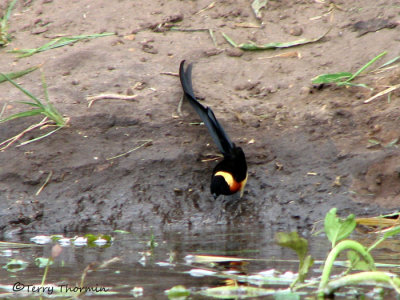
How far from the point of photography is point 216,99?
5707 millimetres

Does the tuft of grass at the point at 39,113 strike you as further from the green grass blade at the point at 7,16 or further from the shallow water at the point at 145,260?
the green grass blade at the point at 7,16

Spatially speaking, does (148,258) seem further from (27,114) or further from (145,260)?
(27,114)

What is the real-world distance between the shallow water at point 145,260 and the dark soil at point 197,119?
0.38m

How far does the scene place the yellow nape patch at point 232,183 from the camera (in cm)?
469

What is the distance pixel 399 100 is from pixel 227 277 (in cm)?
285

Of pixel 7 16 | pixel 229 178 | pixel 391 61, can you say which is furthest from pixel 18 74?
pixel 391 61

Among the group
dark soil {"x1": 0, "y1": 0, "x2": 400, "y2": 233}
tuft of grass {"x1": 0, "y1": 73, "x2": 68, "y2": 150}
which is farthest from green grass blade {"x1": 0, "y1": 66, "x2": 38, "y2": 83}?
tuft of grass {"x1": 0, "y1": 73, "x2": 68, "y2": 150}

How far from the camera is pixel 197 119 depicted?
17.9 feet

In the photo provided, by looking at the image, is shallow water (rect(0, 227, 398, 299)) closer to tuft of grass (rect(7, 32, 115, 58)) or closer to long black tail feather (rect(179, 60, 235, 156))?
long black tail feather (rect(179, 60, 235, 156))

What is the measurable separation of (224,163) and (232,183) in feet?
0.75

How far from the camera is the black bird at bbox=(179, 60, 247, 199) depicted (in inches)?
189

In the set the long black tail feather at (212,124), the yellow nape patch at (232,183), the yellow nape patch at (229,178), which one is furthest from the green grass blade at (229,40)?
the yellow nape patch at (229,178)

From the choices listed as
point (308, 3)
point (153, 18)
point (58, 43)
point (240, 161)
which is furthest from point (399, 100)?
point (58, 43)

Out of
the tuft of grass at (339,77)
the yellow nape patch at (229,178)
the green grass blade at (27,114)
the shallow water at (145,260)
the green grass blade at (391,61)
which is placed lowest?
the shallow water at (145,260)
